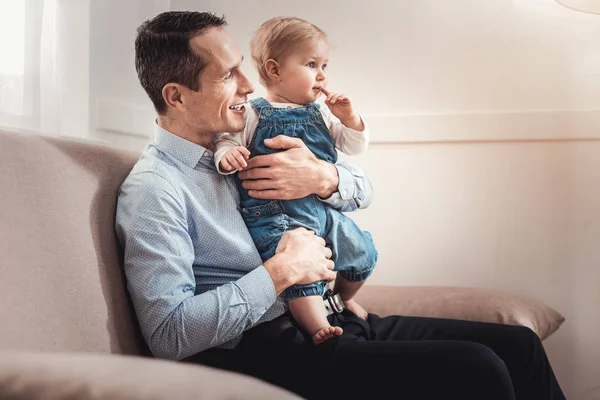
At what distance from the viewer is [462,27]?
97.3 inches

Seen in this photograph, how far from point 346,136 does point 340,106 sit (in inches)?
3.6

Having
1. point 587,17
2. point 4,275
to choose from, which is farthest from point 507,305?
point 4,275

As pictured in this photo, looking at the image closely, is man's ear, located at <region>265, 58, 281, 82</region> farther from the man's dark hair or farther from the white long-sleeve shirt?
the man's dark hair

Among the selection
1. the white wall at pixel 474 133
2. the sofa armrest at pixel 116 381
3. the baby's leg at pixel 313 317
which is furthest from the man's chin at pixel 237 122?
the sofa armrest at pixel 116 381

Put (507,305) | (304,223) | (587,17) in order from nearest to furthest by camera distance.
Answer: (304,223), (507,305), (587,17)

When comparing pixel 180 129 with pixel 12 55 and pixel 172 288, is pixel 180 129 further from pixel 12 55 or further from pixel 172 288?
pixel 12 55

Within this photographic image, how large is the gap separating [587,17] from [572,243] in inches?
31.4

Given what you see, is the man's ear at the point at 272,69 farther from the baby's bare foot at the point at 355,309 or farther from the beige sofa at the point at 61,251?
the baby's bare foot at the point at 355,309

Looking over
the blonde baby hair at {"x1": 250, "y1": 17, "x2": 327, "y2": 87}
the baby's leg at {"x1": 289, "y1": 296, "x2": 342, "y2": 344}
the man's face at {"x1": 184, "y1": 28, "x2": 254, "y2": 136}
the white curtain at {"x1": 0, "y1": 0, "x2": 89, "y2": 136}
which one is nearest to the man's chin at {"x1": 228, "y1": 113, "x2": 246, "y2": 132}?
the man's face at {"x1": 184, "y1": 28, "x2": 254, "y2": 136}

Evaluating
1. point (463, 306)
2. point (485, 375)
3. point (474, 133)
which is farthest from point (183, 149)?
point (474, 133)

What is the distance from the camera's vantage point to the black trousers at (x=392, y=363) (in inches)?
51.0

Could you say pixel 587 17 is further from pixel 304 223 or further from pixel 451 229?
pixel 304 223

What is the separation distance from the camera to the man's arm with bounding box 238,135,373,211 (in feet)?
5.30

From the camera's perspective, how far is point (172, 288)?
1.33m
